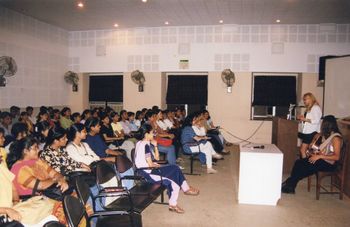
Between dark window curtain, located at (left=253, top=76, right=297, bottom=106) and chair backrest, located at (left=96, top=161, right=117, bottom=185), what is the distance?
7.11 metres

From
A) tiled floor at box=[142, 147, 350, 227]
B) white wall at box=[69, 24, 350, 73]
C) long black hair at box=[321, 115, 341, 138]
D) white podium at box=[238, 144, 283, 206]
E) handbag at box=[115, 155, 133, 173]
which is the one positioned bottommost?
tiled floor at box=[142, 147, 350, 227]

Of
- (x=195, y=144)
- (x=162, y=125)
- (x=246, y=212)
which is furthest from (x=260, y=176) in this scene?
(x=162, y=125)

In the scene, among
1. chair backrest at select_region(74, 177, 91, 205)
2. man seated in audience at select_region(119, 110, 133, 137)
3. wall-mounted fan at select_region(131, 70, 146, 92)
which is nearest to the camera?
chair backrest at select_region(74, 177, 91, 205)

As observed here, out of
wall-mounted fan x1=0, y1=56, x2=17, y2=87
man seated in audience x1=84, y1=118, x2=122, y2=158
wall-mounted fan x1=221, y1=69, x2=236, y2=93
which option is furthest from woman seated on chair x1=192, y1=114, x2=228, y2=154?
wall-mounted fan x1=0, y1=56, x2=17, y2=87

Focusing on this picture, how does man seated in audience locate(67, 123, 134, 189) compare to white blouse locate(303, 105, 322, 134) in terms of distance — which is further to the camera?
white blouse locate(303, 105, 322, 134)

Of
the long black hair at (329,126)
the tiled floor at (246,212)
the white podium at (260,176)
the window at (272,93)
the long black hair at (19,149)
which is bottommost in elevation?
the tiled floor at (246,212)

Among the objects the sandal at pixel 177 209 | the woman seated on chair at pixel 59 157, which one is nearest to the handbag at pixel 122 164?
the woman seated on chair at pixel 59 157

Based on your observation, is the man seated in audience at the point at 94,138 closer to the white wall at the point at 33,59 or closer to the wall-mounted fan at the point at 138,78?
the white wall at the point at 33,59

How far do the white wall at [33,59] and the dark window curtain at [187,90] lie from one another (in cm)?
358

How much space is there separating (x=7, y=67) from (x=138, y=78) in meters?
3.81

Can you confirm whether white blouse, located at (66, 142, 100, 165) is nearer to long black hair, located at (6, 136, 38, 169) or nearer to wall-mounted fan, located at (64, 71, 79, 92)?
long black hair, located at (6, 136, 38, 169)

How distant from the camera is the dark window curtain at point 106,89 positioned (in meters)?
10.6

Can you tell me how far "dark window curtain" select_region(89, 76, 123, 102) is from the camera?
10617 mm

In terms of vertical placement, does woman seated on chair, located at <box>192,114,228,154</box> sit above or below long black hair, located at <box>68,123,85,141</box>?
below
